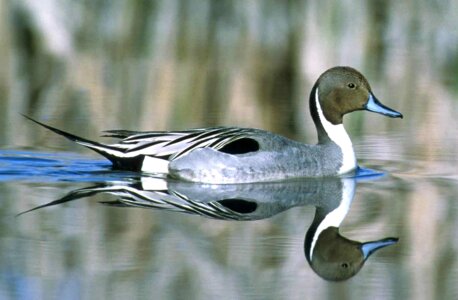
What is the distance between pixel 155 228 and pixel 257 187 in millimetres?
1919

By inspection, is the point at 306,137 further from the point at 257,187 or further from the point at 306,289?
the point at 306,289

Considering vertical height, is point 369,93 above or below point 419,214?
above

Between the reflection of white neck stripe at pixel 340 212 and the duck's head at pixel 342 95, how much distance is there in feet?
2.58

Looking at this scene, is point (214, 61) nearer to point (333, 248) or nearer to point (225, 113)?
point (225, 113)

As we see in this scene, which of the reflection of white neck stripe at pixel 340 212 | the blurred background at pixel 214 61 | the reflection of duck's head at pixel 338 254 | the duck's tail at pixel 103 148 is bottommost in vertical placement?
the reflection of duck's head at pixel 338 254

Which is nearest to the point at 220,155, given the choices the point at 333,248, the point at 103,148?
the point at 103,148

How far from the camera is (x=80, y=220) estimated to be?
7.37m

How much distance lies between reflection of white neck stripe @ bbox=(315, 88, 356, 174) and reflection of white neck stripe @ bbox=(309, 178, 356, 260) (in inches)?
8.5

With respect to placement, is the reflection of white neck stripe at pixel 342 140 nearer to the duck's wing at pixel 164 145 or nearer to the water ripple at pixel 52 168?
the duck's wing at pixel 164 145

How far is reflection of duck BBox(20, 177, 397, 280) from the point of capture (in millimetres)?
6863

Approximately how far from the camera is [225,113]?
37.9ft

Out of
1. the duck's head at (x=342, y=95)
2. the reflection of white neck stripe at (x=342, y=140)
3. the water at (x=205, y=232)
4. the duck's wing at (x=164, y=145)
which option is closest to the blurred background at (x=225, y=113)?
the water at (x=205, y=232)

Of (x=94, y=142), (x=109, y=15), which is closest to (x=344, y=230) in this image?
(x=94, y=142)

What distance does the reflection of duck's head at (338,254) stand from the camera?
258 inches
